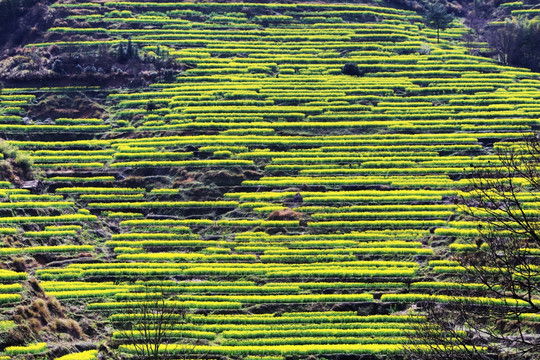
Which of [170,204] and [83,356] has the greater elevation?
[170,204]

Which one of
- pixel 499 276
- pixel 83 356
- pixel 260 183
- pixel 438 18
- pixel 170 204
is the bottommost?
pixel 83 356

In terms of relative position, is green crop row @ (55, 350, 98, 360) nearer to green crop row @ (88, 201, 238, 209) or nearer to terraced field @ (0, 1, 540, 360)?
terraced field @ (0, 1, 540, 360)

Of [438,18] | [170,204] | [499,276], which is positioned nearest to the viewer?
[499,276]

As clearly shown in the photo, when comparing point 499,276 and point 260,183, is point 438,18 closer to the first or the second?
point 260,183

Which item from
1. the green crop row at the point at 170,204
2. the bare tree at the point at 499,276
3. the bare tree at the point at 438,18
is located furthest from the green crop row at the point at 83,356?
the bare tree at the point at 438,18

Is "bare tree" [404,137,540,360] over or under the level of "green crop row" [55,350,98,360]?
over

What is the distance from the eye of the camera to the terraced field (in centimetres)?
4653

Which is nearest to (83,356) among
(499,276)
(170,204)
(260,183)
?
(170,204)

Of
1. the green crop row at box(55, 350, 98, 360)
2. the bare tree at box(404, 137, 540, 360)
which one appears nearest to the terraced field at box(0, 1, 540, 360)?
the green crop row at box(55, 350, 98, 360)

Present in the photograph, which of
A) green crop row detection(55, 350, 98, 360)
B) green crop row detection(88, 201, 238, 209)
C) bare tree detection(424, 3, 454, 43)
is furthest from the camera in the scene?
bare tree detection(424, 3, 454, 43)

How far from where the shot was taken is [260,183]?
64000 mm

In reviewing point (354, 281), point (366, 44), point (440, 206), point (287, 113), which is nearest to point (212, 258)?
point (354, 281)

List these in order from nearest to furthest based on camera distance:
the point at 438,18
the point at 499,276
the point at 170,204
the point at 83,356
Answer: the point at 499,276 → the point at 83,356 → the point at 170,204 → the point at 438,18

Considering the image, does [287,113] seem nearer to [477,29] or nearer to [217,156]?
[217,156]
